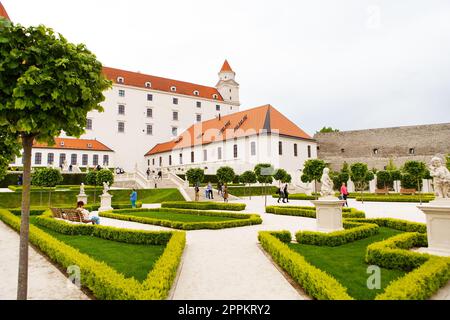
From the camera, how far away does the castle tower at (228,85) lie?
2891 inches

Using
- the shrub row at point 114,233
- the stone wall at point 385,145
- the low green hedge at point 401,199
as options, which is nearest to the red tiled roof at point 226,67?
the stone wall at point 385,145

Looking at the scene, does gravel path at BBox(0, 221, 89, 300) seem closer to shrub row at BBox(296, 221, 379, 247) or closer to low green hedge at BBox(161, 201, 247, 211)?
shrub row at BBox(296, 221, 379, 247)

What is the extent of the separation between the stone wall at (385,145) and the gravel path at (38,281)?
55156 millimetres

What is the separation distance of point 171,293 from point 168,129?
61952 mm

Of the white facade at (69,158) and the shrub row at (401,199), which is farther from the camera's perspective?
the white facade at (69,158)

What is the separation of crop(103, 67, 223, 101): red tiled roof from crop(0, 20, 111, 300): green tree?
196ft

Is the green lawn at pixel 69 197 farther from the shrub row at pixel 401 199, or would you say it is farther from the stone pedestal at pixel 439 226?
the stone pedestal at pixel 439 226

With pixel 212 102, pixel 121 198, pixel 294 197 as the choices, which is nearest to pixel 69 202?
pixel 121 198

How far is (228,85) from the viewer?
73312 mm

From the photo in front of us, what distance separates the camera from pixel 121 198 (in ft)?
104

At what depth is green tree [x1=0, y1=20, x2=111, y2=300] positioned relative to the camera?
4.40 meters

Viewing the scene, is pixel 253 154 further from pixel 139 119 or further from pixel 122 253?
pixel 122 253

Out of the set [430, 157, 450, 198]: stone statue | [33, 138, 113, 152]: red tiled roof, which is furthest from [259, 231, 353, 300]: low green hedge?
[33, 138, 113, 152]: red tiled roof
